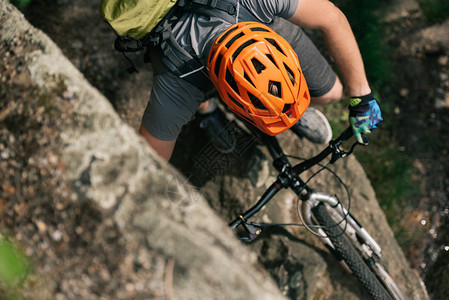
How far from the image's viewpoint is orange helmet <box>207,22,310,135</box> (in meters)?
2.36

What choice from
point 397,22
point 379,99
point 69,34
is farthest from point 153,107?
point 397,22

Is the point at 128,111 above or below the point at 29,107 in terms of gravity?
below

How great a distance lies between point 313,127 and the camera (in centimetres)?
411

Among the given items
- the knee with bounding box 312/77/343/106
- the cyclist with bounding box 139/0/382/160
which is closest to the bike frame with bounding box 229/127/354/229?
the cyclist with bounding box 139/0/382/160

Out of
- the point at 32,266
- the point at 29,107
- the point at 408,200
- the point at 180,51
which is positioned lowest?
the point at 408,200

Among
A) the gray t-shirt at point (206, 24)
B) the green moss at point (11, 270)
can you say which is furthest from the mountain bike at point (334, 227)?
the green moss at point (11, 270)

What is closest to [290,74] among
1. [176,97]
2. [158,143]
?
[176,97]

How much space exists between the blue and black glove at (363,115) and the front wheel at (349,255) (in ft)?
2.99

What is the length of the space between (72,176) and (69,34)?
10.9 feet

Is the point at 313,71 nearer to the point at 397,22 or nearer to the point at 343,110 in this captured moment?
the point at 343,110

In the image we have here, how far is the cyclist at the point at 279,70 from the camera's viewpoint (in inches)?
102

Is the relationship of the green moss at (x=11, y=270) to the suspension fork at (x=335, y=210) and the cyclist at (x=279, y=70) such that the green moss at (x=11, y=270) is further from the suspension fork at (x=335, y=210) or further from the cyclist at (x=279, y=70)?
the suspension fork at (x=335, y=210)

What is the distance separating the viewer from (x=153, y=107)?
3.05 m

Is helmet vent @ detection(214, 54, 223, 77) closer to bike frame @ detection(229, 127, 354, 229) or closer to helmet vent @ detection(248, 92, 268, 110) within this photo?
helmet vent @ detection(248, 92, 268, 110)
